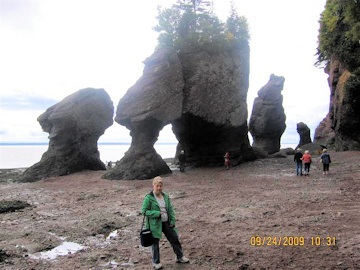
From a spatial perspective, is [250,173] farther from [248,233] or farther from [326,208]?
[248,233]

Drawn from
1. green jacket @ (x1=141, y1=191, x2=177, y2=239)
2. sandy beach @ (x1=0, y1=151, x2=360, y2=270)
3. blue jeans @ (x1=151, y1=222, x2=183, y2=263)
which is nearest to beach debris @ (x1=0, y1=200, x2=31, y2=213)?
sandy beach @ (x1=0, y1=151, x2=360, y2=270)

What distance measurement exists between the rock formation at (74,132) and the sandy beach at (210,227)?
9.13 metres

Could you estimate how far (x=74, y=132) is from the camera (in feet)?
95.3

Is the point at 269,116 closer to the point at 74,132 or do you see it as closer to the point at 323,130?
the point at 323,130

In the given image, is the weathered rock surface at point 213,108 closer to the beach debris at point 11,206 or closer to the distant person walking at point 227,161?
the distant person walking at point 227,161

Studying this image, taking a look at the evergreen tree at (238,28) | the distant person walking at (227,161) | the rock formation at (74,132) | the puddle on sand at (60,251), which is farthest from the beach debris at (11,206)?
the evergreen tree at (238,28)

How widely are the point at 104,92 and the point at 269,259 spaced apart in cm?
2768

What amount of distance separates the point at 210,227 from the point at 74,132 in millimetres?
21835

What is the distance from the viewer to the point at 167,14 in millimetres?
30891

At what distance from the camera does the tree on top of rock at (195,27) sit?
30.2 meters

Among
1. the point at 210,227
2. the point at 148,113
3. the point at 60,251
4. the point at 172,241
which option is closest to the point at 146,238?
the point at 172,241

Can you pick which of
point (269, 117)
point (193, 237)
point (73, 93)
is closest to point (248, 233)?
point (193, 237)

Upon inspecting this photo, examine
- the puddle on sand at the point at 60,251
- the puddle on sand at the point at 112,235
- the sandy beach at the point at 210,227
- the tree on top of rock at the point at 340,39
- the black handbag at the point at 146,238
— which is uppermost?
the tree on top of rock at the point at 340,39

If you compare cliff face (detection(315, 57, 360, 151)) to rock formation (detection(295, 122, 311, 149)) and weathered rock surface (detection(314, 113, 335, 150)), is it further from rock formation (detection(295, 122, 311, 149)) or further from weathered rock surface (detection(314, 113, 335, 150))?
weathered rock surface (detection(314, 113, 335, 150))
